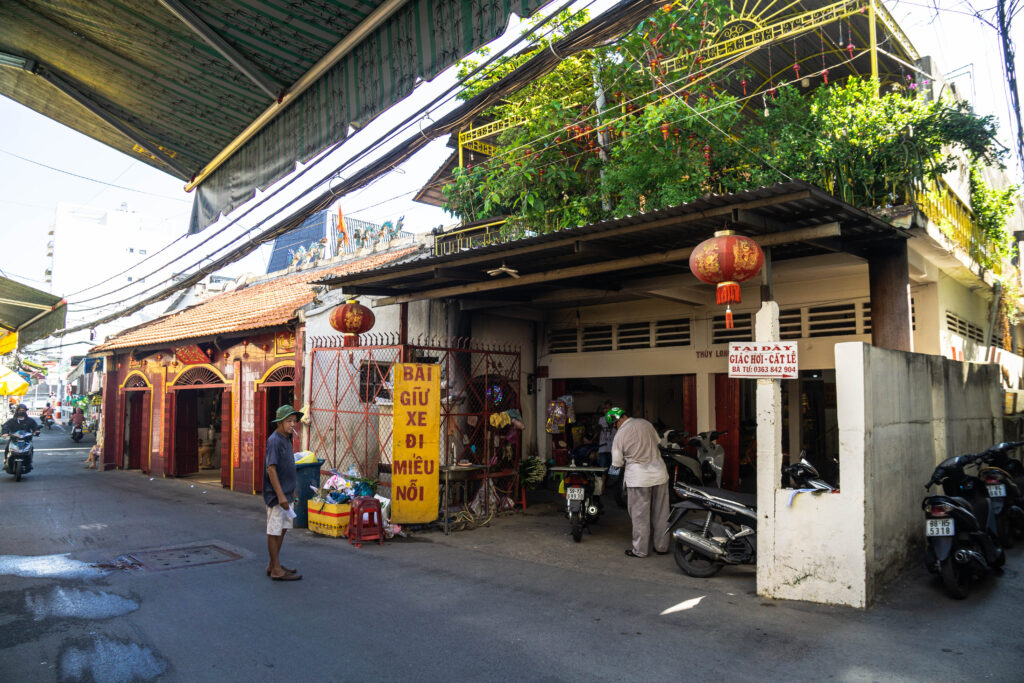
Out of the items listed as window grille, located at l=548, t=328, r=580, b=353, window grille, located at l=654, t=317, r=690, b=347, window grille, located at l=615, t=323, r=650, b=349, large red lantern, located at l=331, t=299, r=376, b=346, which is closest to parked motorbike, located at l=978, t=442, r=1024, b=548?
window grille, located at l=654, t=317, r=690, b=347

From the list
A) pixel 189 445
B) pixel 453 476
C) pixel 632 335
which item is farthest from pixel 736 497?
pixel 189 445

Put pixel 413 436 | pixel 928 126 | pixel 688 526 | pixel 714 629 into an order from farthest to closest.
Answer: pixel 413 436
pixel 928 126
pixel 688 526
pixel 714 629

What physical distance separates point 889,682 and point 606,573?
3059 mm

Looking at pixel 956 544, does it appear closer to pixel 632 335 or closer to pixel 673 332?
pixel 673 332

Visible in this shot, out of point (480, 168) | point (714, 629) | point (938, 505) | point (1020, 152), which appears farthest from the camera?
point (480, 168)

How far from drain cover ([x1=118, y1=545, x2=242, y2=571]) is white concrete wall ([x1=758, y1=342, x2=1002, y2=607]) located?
5813 mm

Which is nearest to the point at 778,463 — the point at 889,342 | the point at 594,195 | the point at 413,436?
the point at 889,342

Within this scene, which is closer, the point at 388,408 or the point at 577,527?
the point at 577,527

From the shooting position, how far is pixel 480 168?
13430 millimetres

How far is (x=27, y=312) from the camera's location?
21.7 ft

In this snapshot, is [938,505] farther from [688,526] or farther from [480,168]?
[480,168]

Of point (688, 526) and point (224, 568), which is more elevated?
point (688, 526)

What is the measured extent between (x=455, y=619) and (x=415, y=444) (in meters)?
3.66

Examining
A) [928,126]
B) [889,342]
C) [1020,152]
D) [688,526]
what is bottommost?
[688,526]
